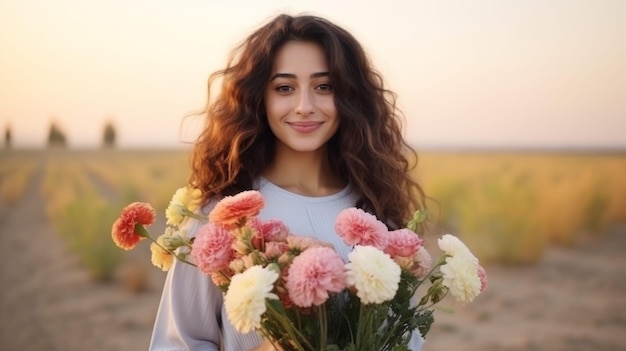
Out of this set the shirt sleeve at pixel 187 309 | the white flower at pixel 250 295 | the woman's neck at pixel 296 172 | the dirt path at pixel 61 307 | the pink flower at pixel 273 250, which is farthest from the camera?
the dirt path at pixel 61 307

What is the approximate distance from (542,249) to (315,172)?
623 centimetres

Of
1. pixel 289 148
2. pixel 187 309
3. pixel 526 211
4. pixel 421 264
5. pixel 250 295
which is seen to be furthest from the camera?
pixel 526 211

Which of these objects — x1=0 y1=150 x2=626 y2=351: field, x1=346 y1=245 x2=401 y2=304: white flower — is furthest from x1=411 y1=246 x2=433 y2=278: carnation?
x1=0 y1=150 x2=626 y2=351: field

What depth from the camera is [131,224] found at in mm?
1255

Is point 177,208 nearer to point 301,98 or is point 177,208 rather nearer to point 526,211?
point 301,98

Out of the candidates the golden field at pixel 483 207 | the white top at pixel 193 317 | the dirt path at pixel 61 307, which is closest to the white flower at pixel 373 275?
the white top at pixel 193 317

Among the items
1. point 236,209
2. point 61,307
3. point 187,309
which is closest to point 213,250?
point 236,209

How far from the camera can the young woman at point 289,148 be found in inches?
64.6

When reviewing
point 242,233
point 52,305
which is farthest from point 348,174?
point 52,305

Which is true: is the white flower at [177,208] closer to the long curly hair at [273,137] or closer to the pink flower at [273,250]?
the pink flower at [273,250]

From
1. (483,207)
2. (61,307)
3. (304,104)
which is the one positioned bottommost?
(61,307)

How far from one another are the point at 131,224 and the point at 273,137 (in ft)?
2.30

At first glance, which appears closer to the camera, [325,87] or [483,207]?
[325,87]

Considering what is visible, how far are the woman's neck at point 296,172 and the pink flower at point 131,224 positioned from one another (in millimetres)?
616
